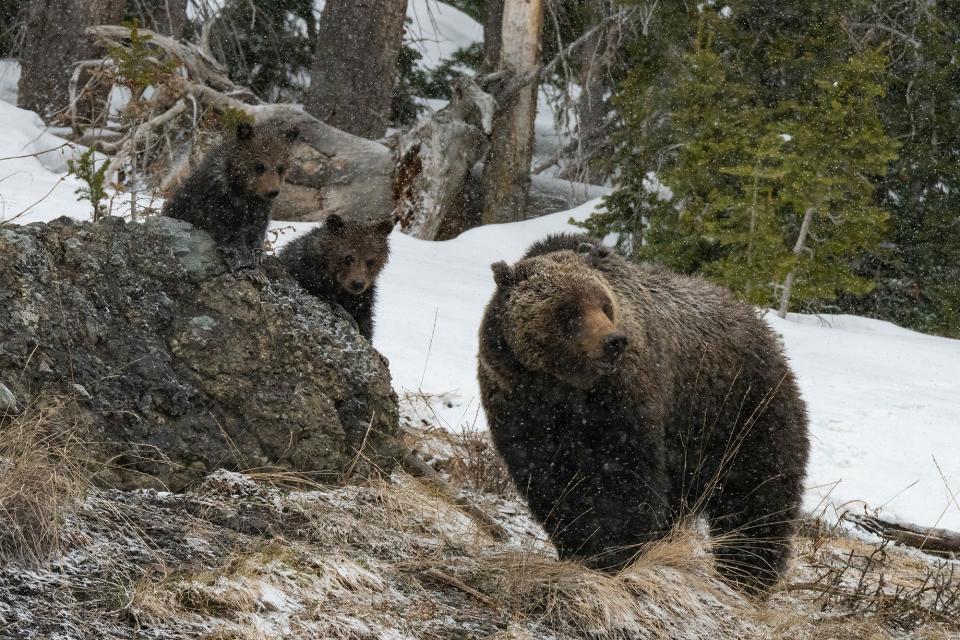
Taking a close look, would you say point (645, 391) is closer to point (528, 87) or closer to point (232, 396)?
point (232, 396)

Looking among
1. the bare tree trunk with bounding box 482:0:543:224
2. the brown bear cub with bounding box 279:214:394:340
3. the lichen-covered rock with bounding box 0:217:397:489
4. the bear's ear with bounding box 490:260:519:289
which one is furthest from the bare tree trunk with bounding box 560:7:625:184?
the bear's ear with bounding box 490:260:519:289

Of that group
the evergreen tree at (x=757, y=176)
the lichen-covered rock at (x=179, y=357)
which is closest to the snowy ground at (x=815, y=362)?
the lichen-covered rock at (x=179, y=357)

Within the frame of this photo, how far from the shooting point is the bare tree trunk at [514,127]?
13625mm

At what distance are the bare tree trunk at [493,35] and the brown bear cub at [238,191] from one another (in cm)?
917

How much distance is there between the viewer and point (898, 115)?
13.7m

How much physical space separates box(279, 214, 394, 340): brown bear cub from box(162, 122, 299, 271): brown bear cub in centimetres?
36

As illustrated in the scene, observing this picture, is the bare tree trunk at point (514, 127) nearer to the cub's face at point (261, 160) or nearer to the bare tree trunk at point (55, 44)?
the bare tree trunk at point (55, 44)

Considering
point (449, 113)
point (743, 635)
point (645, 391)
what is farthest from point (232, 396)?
point (449, 113)

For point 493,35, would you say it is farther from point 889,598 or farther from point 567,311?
point 889,598

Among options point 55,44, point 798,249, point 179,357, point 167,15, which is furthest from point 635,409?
point 167,15

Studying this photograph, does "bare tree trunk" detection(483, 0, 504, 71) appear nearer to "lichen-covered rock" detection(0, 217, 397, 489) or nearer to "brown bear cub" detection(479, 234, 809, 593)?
"brown bear cub" detection(479, 234, 809, 593)

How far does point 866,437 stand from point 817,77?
629 cm

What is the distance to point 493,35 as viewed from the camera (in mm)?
14609

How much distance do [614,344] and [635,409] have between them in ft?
1.54
